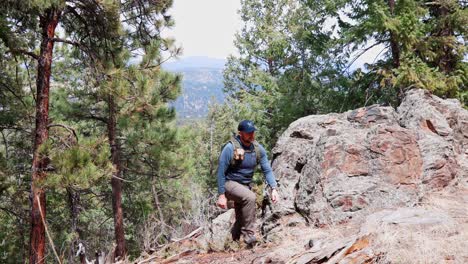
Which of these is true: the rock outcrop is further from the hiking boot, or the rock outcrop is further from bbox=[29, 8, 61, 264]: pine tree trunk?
bbox=[29, 8, 61, 264]: pine tree trunk

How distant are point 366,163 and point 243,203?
Result: 7.42 feet

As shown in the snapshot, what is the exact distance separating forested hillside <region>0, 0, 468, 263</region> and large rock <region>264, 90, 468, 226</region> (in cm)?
222

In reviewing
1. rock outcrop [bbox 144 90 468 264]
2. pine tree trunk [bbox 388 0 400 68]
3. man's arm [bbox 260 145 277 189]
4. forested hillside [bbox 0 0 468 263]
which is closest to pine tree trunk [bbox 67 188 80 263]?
forested hillside [bbox 0 0 468 263]

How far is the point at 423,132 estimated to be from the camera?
7.90 meters

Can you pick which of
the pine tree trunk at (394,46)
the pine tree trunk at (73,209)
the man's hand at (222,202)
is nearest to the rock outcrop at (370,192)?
the man's hand at (222,202)

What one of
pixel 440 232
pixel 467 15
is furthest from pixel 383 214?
pixel 467 15

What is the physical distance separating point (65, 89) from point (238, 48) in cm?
1120

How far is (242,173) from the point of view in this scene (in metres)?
5.84

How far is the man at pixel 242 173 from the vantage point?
18.6ft

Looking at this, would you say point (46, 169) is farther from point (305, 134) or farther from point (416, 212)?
point (416, 212)

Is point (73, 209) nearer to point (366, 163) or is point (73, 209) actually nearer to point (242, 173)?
point (242, 173)

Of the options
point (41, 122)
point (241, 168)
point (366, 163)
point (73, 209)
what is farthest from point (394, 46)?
point (73, 209)

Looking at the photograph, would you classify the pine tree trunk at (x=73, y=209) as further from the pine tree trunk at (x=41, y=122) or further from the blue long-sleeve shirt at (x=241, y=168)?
the blue long-sleeve shirt at (x=241, y=168)

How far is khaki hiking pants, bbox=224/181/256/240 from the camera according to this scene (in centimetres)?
576
